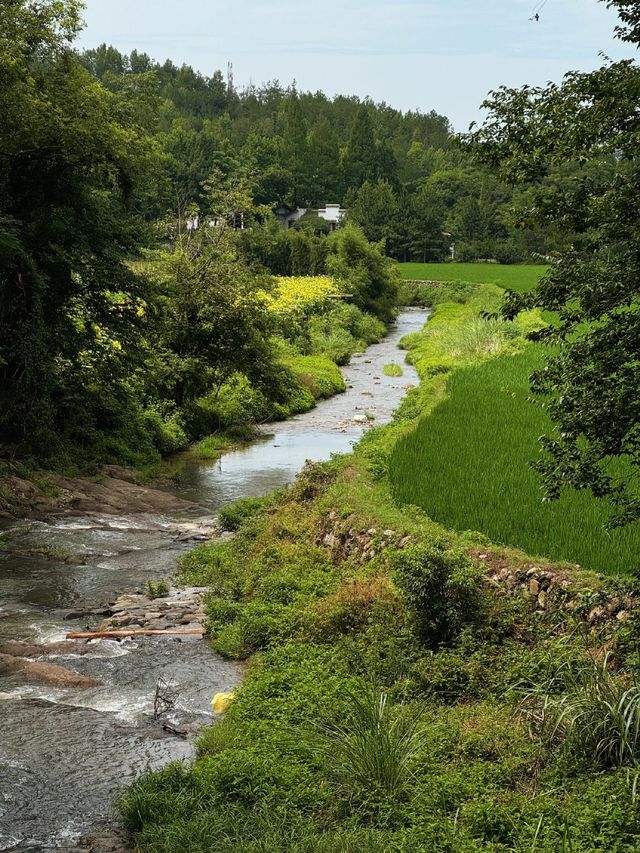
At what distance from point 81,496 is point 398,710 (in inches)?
450

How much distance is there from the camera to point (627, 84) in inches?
286

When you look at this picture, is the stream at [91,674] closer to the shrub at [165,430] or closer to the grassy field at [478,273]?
the shrub at [165,430]

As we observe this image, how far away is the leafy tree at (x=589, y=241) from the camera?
287 inches

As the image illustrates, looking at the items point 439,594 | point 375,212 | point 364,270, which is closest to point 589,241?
point 439,594

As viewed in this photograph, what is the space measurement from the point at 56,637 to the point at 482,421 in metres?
10.3

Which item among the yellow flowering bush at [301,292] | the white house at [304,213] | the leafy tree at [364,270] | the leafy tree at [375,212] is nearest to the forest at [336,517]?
the yellow flowering bush at [301,292]

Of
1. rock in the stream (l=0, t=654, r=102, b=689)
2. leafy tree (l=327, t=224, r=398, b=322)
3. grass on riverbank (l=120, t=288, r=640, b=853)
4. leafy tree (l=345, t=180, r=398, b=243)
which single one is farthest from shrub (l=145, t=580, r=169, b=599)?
leafy tree (l=345, t=180, r=398, b=243)

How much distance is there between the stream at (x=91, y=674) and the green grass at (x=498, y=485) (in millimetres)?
3859

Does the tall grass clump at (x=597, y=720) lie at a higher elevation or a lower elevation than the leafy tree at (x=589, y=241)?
lower

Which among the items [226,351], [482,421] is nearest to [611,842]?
[482,421]

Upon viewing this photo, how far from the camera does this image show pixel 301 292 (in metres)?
48.1

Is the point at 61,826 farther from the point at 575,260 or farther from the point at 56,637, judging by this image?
the point at 575,260

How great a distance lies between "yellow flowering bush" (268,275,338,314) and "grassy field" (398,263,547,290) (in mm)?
14021

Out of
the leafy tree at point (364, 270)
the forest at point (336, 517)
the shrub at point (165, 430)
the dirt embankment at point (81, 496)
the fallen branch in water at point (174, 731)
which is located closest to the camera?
the forest at point (336, 517)
